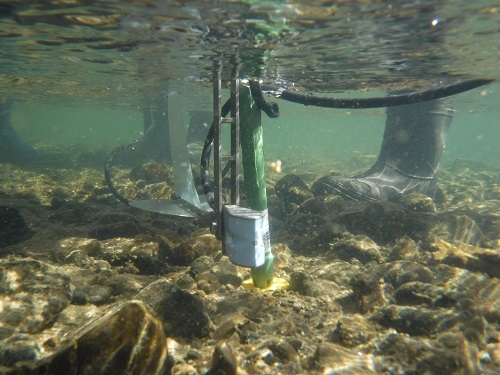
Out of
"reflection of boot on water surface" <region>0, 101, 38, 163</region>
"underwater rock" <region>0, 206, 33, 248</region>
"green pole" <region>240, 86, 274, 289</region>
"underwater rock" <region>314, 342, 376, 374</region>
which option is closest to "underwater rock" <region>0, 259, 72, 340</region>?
"green pole" <region>240, 86, 274, 289</region>

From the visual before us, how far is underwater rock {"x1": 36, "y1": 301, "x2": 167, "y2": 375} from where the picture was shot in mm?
2432

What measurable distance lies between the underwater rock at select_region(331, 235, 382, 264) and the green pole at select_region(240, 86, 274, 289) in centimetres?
257

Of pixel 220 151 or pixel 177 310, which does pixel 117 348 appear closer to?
pixel 177 310

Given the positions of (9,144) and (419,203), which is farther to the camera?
(9,144)

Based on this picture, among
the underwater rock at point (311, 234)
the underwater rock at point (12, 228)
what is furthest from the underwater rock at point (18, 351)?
the underwater rock at point (311, 234)

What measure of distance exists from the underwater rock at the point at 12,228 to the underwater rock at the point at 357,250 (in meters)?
7.43

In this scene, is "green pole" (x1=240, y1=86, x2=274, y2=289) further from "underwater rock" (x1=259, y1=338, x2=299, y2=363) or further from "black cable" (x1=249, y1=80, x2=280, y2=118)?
"underwater rock" (x1=259, y1=338, x2=299, y2=363)

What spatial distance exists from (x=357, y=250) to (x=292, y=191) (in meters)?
4.25

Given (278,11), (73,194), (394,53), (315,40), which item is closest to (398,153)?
(394,53)

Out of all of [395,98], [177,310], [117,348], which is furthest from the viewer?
[395,98]

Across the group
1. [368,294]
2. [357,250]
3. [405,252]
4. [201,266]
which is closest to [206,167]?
[201,266]

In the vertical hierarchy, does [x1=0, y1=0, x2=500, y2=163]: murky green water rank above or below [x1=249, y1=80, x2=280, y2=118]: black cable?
above

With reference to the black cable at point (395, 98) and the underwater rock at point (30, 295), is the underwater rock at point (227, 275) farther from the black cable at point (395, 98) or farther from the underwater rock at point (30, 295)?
the black cable at point (395, 98)

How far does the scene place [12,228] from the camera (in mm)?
7465
